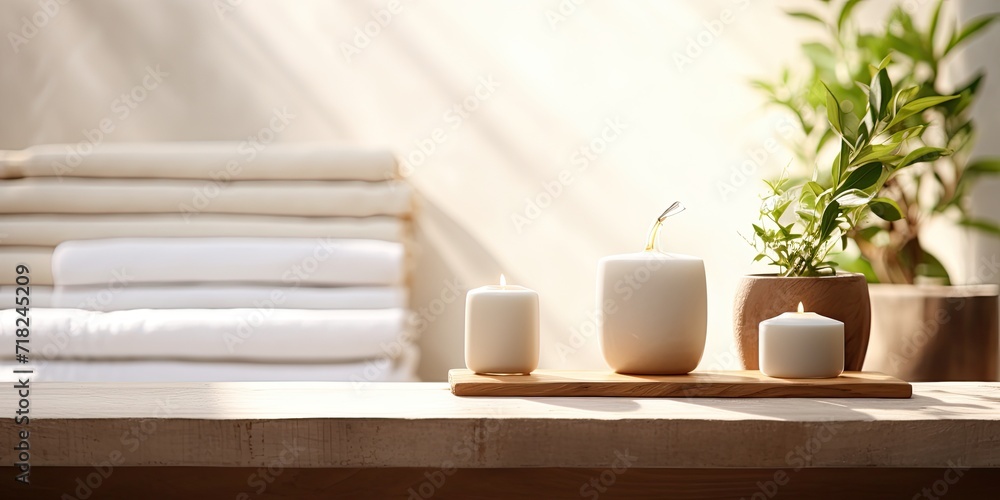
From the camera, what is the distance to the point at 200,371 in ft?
5.37

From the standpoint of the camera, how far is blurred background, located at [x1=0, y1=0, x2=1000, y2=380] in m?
2.05

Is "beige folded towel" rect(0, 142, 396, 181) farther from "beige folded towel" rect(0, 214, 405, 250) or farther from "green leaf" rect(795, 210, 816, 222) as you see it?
"green leaf" rect(795, 210, 816, 222)

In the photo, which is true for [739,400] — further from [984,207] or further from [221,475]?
[984,207]

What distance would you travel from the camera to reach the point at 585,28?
81.4 inches

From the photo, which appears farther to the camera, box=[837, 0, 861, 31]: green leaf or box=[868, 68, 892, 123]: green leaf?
box=[837, 0, 861, 31]: green leaf

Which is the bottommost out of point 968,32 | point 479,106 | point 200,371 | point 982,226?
point 200,371

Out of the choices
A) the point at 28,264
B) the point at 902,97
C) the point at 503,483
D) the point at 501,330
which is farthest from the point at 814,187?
the point at 28,264

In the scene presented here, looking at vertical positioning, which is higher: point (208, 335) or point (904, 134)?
point (904, 134)

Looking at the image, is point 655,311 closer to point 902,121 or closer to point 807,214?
point 807,214

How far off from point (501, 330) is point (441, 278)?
1.20m

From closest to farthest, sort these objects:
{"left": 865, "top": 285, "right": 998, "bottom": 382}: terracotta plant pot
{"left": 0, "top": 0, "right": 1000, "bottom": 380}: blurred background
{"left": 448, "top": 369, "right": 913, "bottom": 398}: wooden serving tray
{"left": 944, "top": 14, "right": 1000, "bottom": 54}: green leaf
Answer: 1. {"left": 448, "top": 369, "right": 913, "bottom": 398}: wooden serving tray
2. {"left": 865, "top": 285, "right": 998, "bottom": 382}: terracotta plant pot
3. {"left": 944, "top": 14, "right": 1000, "bottom": 54}: green leaf
4. {"left": 0, "top": 0, "right": 1000, "bottom": 380}: blurred background

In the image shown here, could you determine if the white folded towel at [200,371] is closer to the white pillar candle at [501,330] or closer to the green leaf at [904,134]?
the white pillar candle at [501,330]

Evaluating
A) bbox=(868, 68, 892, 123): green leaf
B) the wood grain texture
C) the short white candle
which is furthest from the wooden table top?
bbox=(868, 68, 892, 123): green leaf

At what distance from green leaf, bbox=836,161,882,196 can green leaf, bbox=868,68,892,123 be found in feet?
0.18
